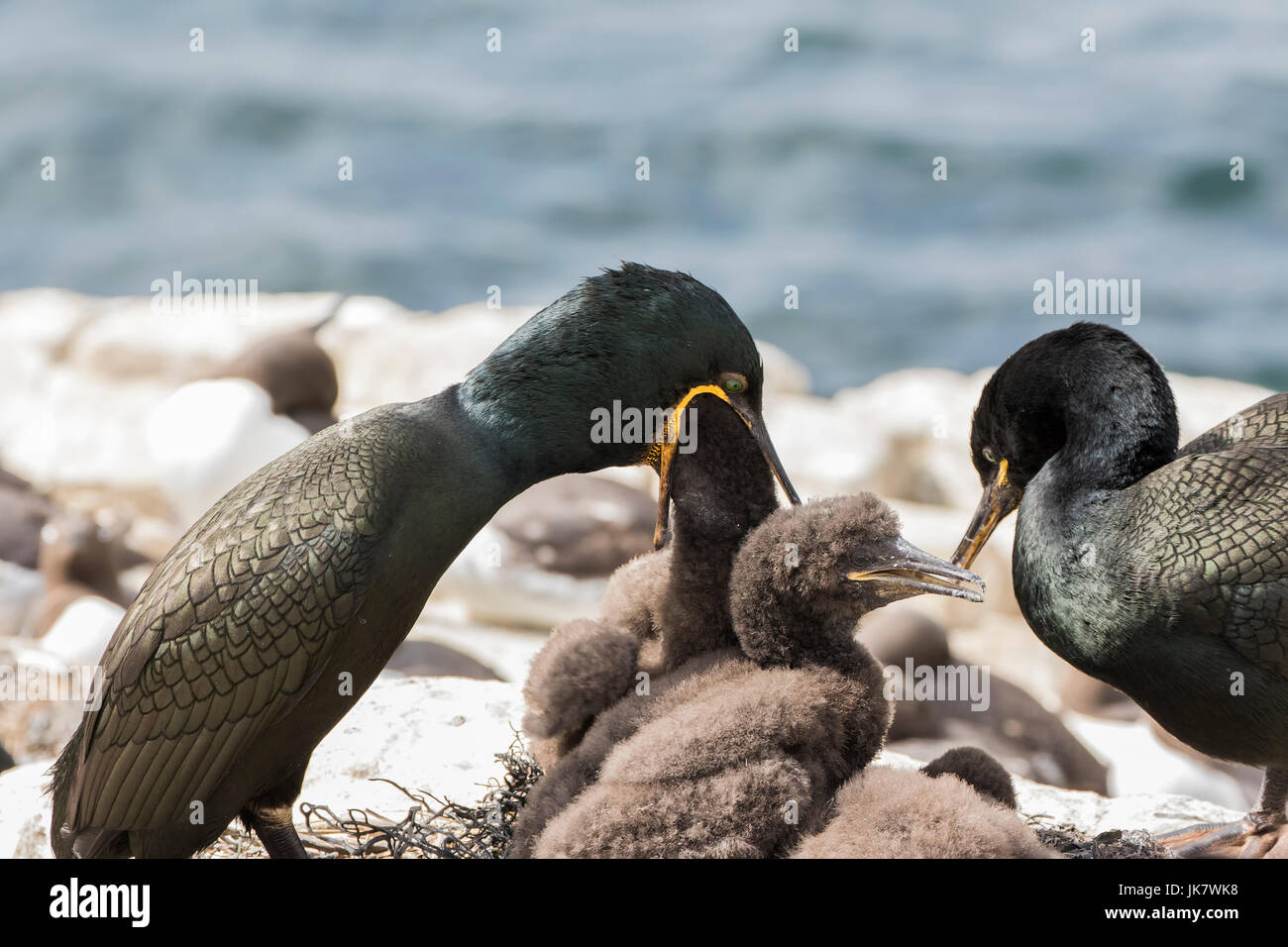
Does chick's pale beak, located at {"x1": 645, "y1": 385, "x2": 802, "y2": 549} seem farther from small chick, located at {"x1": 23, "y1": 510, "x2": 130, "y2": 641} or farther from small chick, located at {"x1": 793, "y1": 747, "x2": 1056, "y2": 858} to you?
small chick, located at {"x1": 23, "y1": 510, "x2": 130, "y2": 641}

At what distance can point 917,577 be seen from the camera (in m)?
3.62

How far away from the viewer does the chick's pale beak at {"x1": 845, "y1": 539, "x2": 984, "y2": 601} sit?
11.7 ft

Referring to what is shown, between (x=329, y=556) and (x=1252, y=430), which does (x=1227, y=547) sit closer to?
(x=1252, y=430)

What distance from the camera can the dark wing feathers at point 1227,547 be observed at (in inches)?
149

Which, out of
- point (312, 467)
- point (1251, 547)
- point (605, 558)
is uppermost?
point (312, 467)

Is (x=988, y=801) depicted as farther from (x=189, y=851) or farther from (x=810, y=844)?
(x=189, y=851)

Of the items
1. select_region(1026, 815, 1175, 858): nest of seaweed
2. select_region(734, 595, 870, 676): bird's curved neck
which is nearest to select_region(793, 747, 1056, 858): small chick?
select_region(734, 595, 870, 676): bird's curved neck

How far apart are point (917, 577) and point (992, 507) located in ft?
3.35

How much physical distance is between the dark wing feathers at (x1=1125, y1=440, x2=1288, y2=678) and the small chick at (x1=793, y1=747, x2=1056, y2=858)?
81 centimetres

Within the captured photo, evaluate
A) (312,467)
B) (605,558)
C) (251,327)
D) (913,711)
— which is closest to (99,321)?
(251,327)

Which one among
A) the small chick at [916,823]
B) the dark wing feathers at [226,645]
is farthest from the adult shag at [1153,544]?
the dark wing feathers at [226,645]

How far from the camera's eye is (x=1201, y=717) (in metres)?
3.94

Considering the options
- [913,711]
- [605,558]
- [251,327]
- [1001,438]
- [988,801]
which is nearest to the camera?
Answer: [988,801]
